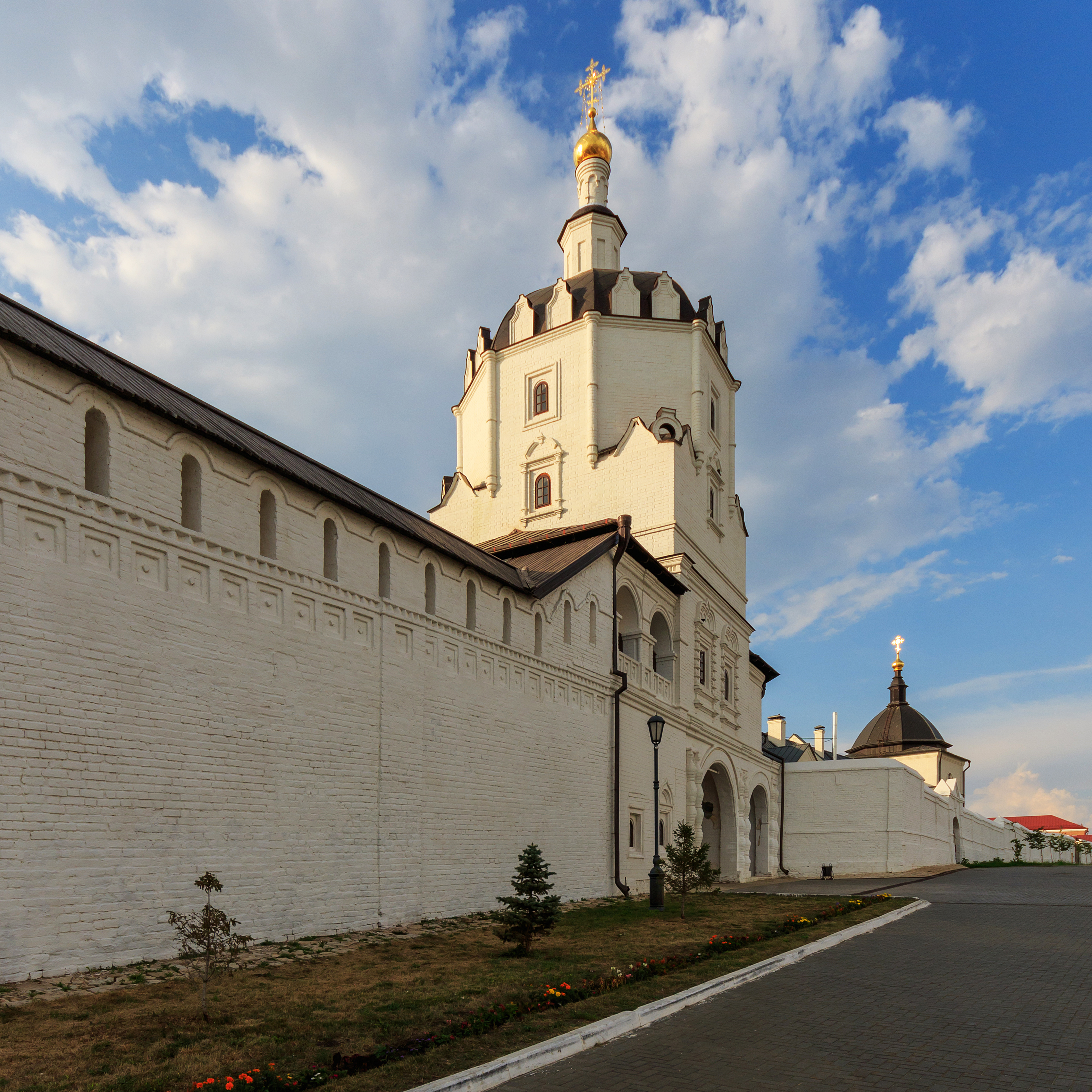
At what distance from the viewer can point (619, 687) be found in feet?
63.6

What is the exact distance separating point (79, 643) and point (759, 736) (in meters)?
26.8

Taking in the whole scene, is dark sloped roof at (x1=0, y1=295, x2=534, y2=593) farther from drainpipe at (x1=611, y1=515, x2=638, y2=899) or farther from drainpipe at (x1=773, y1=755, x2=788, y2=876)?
drainpipe at (x1=773, y1=755, x2=788, y2=876)

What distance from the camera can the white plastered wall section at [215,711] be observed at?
8367mm

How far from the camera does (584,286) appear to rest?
2811 cm

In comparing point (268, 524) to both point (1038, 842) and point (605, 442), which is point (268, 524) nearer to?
point (605, 442)

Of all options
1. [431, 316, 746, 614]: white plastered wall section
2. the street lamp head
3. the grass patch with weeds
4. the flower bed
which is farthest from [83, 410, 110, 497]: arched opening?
[431, 316, 746, 614]: white plastered wall section

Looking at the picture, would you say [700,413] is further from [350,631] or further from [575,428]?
[350,631]

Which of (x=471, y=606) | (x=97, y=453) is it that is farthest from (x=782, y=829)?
Result: (x=97, y=453)

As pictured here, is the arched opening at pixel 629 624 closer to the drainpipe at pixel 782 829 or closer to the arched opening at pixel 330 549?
the arched opening at pixel 330 549

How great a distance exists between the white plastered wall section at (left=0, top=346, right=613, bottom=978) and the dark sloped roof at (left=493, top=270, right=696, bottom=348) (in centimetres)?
A: 1472

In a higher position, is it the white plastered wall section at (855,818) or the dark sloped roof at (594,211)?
the dark sloped roof at (594,211)

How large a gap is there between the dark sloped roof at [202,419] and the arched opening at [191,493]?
372 millimetres

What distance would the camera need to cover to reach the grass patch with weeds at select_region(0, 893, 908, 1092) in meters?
5.67

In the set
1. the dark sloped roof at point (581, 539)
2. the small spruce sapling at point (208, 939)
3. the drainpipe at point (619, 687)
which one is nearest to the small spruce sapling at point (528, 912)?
the small spruce sapling at point (208, 939)
